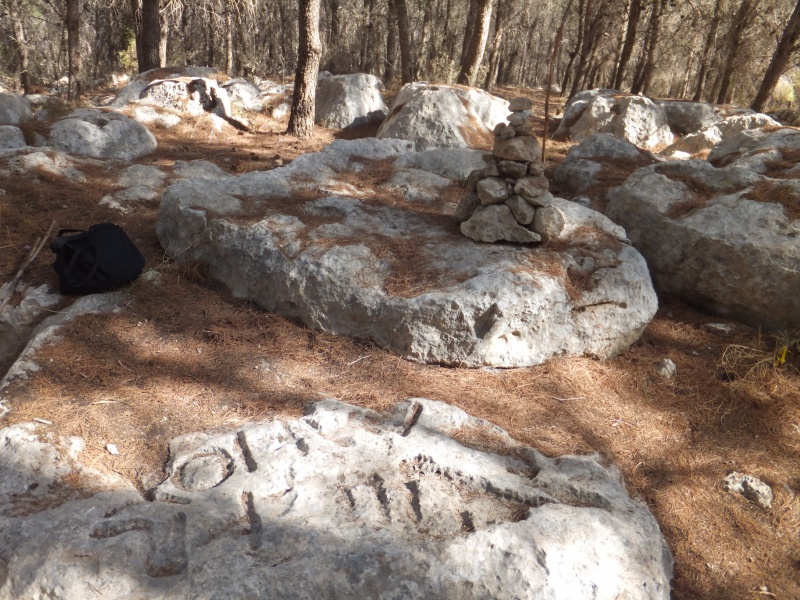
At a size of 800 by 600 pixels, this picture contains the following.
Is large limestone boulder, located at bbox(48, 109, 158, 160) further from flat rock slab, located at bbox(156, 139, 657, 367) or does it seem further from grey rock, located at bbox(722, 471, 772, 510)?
grey rock, located at bbox(722, 471, 772, 510)

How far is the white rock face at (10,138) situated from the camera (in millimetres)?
7320

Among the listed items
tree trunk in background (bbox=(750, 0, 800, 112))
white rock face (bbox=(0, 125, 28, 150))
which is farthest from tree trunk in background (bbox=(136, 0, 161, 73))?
tree trunk in background (bbox=(750, 0, 800, 112))

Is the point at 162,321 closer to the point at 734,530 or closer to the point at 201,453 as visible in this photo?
the point at 201,453

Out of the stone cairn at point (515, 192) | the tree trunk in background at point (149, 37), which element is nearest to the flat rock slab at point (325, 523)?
the stone cairn at point (515, 192)

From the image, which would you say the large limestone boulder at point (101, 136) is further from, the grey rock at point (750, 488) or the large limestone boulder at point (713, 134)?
the large limestone boulder at point (713, 134)

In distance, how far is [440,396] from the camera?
11.9 feet

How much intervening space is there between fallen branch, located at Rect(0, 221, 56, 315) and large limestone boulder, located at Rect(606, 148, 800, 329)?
224 inches

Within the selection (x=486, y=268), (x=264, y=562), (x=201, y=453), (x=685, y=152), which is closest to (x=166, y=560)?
(x=264, y=562)

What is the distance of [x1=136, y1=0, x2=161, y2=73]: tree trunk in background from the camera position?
11.9 m

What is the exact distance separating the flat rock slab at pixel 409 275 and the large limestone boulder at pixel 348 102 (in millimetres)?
6860

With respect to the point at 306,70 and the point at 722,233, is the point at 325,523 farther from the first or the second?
the point at 306,70

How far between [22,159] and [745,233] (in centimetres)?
772

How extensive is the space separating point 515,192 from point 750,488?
8.82 ft

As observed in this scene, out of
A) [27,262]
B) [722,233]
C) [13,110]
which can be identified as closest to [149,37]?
[13,110]
